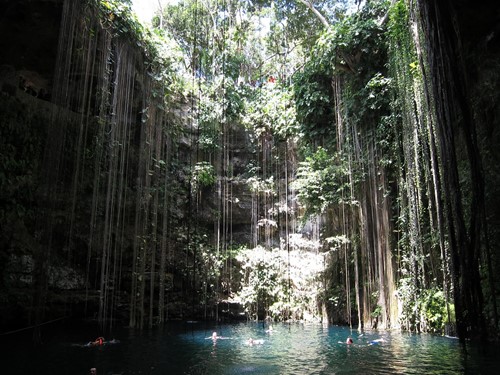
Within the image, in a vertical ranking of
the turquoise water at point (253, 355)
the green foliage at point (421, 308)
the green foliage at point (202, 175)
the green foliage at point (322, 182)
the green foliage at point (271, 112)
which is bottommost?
the turquoise water at point (253, 355)

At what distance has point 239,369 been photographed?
524 cm

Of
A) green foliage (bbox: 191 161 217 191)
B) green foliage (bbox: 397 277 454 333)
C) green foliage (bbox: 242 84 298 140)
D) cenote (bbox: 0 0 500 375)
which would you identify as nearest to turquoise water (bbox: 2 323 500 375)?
cenote (bbox: 0 0 500 375)

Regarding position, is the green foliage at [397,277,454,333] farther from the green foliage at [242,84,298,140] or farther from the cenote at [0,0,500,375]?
the green foliage at [242,84,298,140]

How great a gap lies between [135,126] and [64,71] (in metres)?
5.03

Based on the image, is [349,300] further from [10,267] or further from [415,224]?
[10,267]

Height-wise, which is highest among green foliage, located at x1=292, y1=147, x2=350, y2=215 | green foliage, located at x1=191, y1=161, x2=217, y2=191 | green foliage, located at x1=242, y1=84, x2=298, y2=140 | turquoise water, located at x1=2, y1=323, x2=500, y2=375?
green foliage, located at x1=242, y1=84, x2=298, y2=140

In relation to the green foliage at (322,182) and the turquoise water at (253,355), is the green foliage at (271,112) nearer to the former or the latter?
the green foliage at (322,182)

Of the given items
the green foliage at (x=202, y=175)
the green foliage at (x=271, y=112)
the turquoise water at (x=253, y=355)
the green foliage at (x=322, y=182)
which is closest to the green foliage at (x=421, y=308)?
the turquoise water at (x=253, y=355)

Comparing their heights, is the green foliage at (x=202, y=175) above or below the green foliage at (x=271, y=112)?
below

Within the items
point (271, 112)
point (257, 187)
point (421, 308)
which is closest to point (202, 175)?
point (257, 187)

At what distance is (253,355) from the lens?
6.33m

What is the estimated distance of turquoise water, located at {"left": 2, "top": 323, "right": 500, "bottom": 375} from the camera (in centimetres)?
504

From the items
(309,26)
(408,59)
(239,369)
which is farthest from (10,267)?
(309,26)

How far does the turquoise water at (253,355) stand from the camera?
16.5 feet
